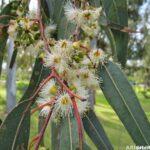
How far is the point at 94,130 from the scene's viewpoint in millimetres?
1079

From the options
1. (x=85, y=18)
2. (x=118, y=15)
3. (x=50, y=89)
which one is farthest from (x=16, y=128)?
(x=118, y=15)

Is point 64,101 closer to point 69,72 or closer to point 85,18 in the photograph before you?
point 69,72

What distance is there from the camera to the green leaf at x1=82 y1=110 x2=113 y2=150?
1.07 m

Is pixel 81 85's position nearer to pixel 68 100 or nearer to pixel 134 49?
pixel 68 100

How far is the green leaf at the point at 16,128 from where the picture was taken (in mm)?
960

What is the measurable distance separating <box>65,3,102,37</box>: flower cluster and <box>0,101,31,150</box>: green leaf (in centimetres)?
22

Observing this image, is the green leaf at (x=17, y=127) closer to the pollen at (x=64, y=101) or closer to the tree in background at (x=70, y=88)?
the tree in background at (x=70, y=88)

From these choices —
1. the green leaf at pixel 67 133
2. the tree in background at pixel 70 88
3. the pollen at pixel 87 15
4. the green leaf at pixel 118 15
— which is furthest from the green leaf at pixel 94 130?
the green leaf at pixel 118 15

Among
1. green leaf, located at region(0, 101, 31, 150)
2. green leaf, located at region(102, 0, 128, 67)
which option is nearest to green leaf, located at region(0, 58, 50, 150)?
green leaf, located at region(0, 101, 31, 150)

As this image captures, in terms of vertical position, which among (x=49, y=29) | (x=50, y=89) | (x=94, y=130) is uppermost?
(x=49, y=29)

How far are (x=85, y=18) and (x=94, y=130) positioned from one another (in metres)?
0.24

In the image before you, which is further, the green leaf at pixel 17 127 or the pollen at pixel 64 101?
the green leaf at pixel 17 127

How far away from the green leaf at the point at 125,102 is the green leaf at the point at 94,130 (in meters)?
0.06

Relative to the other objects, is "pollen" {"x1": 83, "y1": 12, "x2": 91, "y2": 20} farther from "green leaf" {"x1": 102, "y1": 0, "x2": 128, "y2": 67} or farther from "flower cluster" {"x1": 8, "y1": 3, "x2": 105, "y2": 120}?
"green leaf" {"x1": 102, "y1": 0, "x2": 128, "y2": 67}
